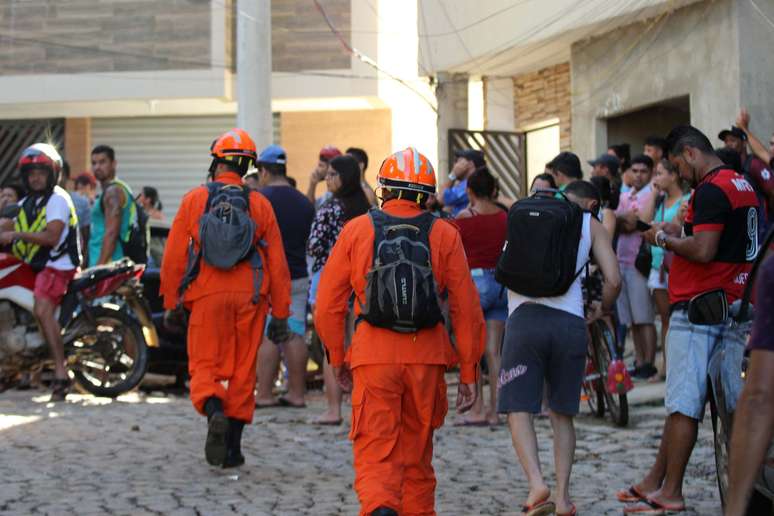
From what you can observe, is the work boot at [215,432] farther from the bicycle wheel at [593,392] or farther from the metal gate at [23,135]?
the metal gate at [23,135]

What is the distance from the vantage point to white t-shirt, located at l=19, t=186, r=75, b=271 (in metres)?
11.6

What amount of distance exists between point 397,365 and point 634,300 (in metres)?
6.58

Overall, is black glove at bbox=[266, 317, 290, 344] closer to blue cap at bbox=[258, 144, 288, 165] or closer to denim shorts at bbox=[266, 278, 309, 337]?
denim shorts at bbox=[266, 278, 309, 337]

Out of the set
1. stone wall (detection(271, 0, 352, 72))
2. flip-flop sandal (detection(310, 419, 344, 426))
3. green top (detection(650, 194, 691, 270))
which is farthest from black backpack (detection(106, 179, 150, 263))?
stone wall (detection(271, 0, 352, 72))

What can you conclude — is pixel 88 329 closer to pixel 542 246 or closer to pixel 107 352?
pixel 107 352

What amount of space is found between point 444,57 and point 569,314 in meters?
14.7

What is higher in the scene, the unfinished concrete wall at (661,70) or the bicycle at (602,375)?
the unfinished concrete wall at (661,70)

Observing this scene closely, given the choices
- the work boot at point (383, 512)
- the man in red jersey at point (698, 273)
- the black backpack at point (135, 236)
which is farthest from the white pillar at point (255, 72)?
the work boot at point (383, 512)

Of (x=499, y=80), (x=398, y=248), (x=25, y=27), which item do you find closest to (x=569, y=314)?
(x=398, y=248)

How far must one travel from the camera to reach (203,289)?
854 cm

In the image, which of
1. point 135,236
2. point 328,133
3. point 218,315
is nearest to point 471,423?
point 218,315

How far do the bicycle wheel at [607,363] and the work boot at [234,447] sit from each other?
9.34 ft

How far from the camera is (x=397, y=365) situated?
6301 mm

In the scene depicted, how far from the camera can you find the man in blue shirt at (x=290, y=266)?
1140 cm
